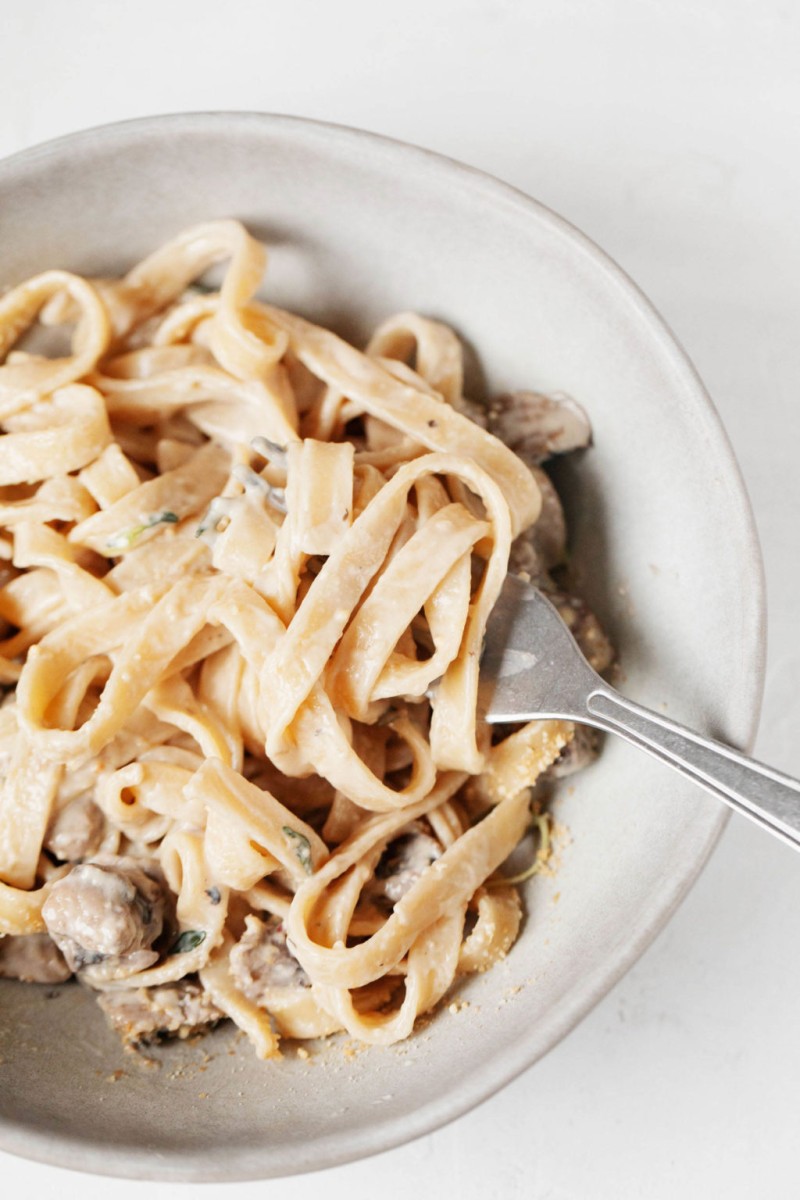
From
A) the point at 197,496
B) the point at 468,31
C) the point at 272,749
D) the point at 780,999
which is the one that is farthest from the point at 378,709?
the point at 468,31

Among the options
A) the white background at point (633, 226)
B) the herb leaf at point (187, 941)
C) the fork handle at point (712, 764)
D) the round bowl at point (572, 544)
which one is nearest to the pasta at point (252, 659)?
the herb leaf at point (187, 941)

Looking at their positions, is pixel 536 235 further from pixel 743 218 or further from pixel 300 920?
pixel 300 920

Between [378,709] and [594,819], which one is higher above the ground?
[378,709]

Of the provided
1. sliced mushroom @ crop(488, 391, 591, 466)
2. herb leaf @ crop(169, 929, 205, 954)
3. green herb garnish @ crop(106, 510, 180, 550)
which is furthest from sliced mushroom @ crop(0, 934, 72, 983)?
sliced mushroom @ crop(488, 391, 591, 466)

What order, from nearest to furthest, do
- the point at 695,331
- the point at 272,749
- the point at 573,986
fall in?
the point at 573,986 → the point at 272,749 → the point at 695,331

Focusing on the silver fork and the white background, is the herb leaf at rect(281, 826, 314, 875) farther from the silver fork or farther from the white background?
the white background

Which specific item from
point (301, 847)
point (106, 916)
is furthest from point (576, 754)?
point (106, 916)

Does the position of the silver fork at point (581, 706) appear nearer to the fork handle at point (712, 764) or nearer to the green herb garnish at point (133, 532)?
the fork handle at point (712, 764)
